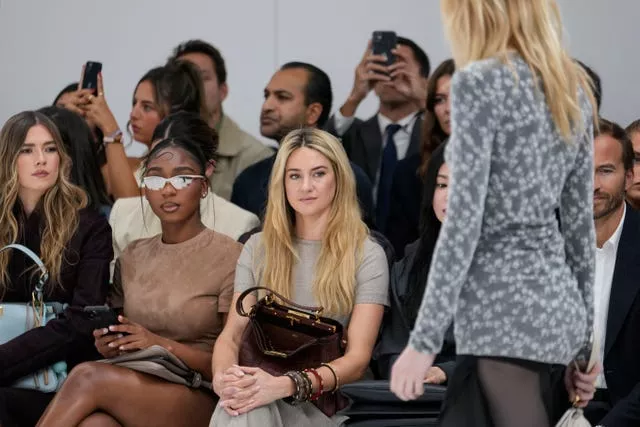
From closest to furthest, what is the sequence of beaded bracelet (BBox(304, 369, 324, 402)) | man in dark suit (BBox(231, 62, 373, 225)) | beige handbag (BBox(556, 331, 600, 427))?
1. beige handbag (BBox(556, 331, 600, 427))
2. beaded bracelet (BBox(304, 369, 324, 402))
3. man in dark suit (BBox(231, 62, 373, 225))

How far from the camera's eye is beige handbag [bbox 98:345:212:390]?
380cm

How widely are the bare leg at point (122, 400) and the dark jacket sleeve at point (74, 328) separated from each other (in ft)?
0.83

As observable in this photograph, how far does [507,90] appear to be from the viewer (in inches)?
97.5

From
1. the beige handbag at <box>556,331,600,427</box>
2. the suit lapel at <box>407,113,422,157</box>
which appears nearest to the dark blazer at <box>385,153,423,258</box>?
the suit lapel at <box>407,113,422,157</box>

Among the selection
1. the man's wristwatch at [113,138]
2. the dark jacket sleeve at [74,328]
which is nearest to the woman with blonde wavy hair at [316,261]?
the dark jacket sleeve at [74,328]

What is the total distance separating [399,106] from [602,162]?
1388 mm

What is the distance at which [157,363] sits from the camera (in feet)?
12.5

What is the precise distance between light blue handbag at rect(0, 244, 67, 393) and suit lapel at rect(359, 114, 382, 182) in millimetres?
1483

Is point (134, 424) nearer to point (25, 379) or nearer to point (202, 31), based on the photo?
point (25, 379)

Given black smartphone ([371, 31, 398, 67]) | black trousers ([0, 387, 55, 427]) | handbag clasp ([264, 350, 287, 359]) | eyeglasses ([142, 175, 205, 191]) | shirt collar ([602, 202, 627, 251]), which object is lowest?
black trousers ([0, 387, 55, 427])

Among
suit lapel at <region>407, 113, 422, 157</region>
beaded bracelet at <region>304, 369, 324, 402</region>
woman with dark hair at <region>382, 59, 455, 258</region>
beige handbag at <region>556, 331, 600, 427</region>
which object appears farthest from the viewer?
suit lapel at <region>407, 113, 422, 157</region>

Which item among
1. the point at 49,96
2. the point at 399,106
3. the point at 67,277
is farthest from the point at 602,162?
the point at 49,96

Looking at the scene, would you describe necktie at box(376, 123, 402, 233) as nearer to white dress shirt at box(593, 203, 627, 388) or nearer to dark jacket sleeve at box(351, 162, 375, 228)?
dark jacket sleeve at box(351, 162, 375, 228)

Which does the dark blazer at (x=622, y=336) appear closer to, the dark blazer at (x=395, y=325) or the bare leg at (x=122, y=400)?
the dark blazer at (x=395, y=325)
